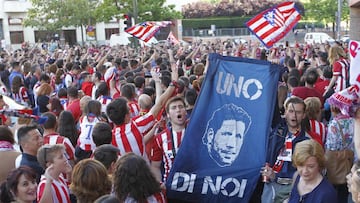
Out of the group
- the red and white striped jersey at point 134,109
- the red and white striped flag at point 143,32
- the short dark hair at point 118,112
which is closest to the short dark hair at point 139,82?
the red and white striped jersey at point 134,109

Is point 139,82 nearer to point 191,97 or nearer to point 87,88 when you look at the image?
point 87,88

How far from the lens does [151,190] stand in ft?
13.3

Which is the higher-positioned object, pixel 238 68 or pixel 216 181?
pixel 238 68

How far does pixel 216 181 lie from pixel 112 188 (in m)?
1.11

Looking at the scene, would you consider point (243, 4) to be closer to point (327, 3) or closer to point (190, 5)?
point (190, 5)

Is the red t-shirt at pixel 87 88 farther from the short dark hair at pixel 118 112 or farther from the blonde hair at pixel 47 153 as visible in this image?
the blonde hair at pixel 47 153

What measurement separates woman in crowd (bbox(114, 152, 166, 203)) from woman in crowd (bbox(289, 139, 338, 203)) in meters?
1.25

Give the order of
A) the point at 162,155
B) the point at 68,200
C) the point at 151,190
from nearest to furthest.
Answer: the point at 151,190 → the point at 68,200 → the point at 162,155

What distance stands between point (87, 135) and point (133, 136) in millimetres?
952

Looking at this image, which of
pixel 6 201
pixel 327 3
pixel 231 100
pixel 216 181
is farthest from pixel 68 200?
pixel 327 3

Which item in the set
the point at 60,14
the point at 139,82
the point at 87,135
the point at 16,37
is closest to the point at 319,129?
the point at 87,135

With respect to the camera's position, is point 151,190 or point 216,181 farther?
point 216,181

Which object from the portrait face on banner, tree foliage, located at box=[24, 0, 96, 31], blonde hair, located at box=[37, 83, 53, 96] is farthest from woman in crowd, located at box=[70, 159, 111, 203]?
tree foliage, located at box=[24, 0, 96, 31]

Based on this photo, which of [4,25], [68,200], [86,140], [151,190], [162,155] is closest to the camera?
[151,190]
